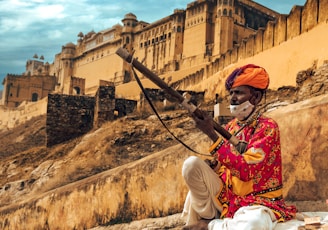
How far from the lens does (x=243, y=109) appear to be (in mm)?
3705

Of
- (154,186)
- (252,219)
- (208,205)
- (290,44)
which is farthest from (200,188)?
(290,44)

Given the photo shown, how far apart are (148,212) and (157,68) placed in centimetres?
4294

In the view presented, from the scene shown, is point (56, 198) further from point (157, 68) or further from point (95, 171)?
point (157, 68)

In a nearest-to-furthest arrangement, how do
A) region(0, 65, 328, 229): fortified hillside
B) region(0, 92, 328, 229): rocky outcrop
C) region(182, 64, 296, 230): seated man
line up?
1. region(182, 64, 296, 230): seated man
2. region(0, 92, 328, 229): rocky outcrop
3. region(0, 65, 328, 229): fortified hillside

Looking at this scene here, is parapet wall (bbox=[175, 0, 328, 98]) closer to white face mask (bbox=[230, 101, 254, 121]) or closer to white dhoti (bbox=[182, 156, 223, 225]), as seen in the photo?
white face mask (bbox=[230, 101, 254, 121])

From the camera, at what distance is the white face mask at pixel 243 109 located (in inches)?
145

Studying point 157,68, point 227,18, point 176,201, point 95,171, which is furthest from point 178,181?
point 157,68

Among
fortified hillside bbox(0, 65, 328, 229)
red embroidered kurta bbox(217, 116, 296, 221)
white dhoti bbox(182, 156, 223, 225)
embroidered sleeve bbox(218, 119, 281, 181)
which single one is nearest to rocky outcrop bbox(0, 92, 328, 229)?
fortified hillside bbox(0, 65, 328, 229)

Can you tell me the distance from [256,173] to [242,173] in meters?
0.11

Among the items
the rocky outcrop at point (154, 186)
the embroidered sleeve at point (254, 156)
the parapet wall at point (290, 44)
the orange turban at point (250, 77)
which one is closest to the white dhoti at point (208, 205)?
the embroidered sleeve at point (254, 156)

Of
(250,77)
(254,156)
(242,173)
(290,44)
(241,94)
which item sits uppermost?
(290,44)

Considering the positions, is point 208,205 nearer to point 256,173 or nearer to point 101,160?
point 256,173

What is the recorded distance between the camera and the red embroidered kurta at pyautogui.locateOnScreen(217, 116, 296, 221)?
3.40 metres

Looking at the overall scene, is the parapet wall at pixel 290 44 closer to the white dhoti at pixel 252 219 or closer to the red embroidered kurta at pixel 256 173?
the red embroidered kurta at pixel 256 173
